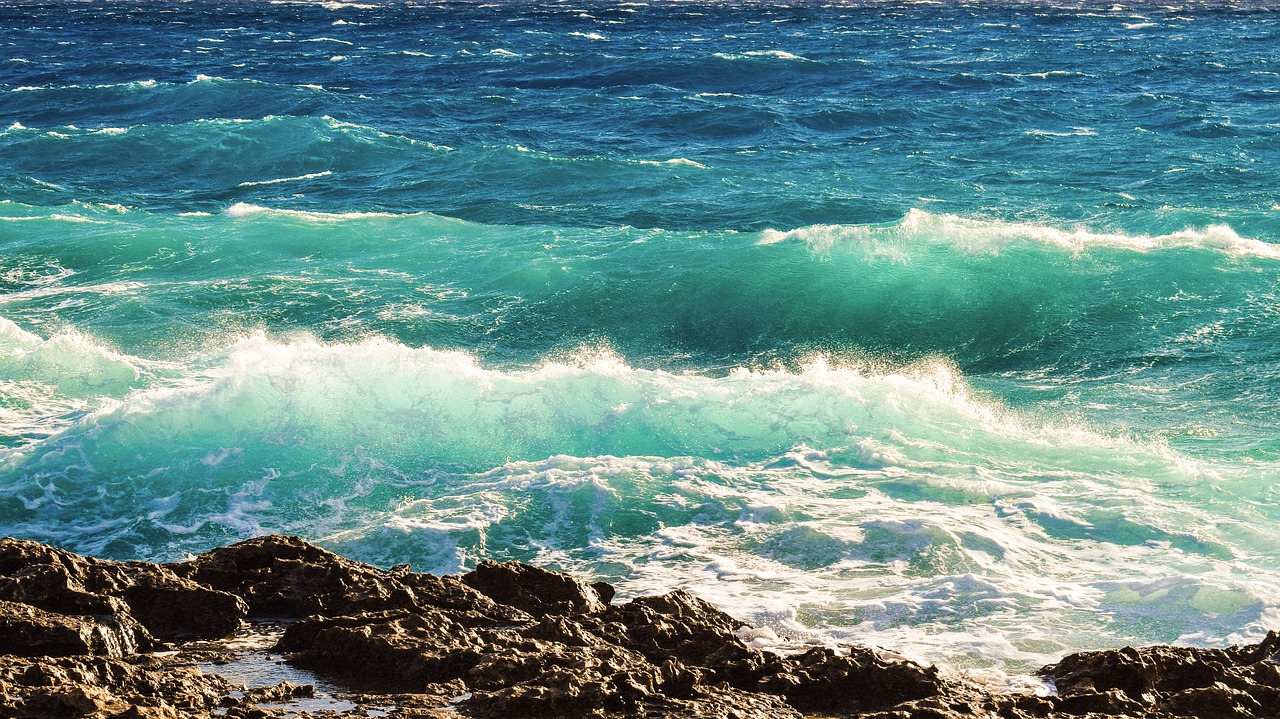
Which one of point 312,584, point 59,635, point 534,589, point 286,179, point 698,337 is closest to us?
point 59,635

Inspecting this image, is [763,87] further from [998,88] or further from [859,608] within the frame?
[859,608]

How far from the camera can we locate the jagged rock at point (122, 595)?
21.5ft

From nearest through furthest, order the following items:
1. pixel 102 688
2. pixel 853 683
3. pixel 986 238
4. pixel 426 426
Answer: pixel 102 688
pixel 853 683
pixel 426 426
pixel 986 238

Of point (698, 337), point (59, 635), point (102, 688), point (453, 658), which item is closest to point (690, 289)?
point (698, 337)

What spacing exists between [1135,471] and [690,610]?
5.41 m

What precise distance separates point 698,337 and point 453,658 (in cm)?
1000

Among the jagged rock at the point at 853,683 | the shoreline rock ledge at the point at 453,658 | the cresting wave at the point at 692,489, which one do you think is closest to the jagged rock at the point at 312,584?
the shoreline rock ledge at the point at 453,658

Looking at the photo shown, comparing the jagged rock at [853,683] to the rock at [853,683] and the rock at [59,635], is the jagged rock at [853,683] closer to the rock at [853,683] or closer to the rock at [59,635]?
the rock at [853,683]

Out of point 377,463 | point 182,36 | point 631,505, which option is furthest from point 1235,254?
point 182,36

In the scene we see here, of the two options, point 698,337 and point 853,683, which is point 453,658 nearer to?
point 853,683

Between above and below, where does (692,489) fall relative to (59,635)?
below

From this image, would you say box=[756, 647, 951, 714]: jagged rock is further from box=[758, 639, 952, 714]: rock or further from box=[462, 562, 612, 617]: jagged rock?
box=[462, 562, 612, 617]: jagged rock

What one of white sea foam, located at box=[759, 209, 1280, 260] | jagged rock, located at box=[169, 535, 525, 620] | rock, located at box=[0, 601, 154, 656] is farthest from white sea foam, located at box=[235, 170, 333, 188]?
rock, located at box=[0, 601, 154, 656]

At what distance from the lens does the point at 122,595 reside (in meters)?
6.78
